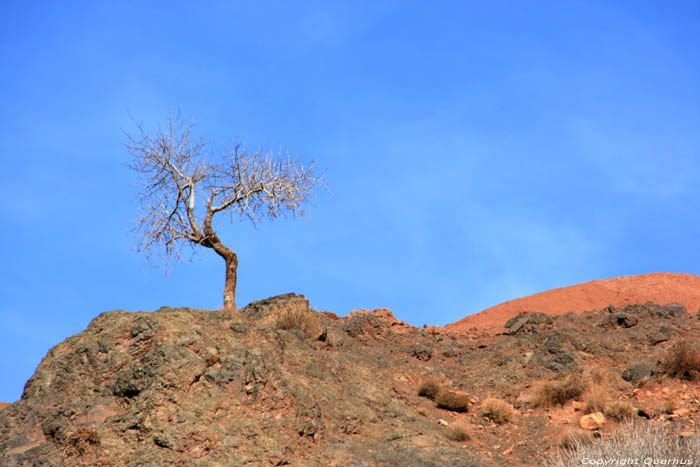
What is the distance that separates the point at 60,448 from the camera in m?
9.55

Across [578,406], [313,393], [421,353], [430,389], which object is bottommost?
[578,406]

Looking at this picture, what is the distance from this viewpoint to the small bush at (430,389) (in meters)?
14.5

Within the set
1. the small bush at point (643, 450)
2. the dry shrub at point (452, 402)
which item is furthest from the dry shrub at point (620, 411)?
the dry shrub at point (452, 402)

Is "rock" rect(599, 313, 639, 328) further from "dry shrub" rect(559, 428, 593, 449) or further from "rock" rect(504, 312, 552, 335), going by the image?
"dry shrub" rect(559, 428, 593, 449)

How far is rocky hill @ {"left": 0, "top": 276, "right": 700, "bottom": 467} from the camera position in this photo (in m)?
9.59

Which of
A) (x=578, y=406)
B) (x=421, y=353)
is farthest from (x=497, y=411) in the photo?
(x=421, y=353)

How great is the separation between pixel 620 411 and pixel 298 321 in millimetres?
7068

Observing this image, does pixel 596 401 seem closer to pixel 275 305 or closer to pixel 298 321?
pixel 298 321

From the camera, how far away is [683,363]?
1427cm

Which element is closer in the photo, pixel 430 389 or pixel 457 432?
pixel 457 432

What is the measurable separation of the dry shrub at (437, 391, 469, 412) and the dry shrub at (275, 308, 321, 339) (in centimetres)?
319

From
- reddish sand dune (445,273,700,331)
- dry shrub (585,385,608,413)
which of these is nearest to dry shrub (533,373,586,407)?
dry shrub (585,385,608,413)

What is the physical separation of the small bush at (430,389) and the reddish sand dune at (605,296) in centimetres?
1287

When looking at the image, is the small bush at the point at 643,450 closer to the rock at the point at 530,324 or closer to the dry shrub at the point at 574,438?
the dry shrub at the point at 574,438
